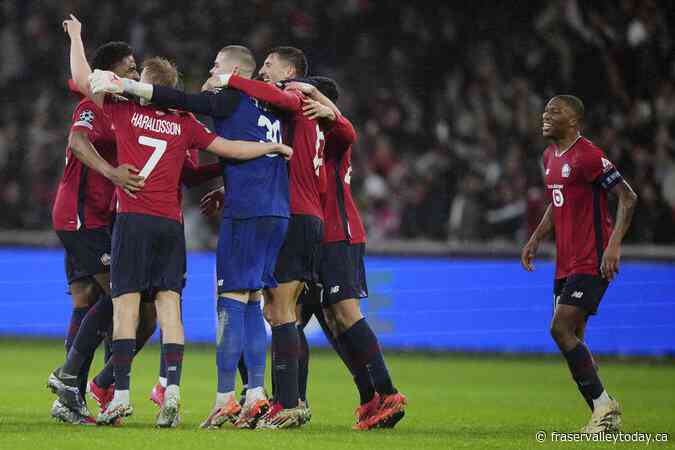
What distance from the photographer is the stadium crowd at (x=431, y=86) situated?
1686cm

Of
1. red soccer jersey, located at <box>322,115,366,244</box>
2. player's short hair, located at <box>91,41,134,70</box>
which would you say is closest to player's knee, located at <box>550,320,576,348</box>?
red soccer jersey, located at <box>322,115,366,244</box>

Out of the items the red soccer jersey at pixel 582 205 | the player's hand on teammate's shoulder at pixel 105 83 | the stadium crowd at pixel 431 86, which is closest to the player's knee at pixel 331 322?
the red soccer jersey at pixel 582 205

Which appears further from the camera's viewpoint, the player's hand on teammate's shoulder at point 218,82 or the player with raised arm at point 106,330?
the player with raised arm at point 106,330

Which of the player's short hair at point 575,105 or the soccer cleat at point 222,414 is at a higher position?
the player's short hair at point 575,105

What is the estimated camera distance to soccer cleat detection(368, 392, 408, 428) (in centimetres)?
859

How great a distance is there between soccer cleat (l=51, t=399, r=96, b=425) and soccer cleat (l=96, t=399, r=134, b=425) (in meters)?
0.29

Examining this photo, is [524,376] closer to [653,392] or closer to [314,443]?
[653,392]

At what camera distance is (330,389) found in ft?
39.2

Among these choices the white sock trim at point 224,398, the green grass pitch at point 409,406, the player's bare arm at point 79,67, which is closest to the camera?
the green grass pitch at point 409,406

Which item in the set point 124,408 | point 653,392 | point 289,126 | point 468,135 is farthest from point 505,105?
point 124,408

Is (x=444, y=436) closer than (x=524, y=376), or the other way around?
(x=444, y=436)

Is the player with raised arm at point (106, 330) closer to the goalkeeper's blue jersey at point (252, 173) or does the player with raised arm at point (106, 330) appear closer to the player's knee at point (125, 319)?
the player's knee at point (125, 319)

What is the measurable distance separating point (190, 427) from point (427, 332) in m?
8.27

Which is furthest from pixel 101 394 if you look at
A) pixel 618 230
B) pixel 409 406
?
pixel 618 230
